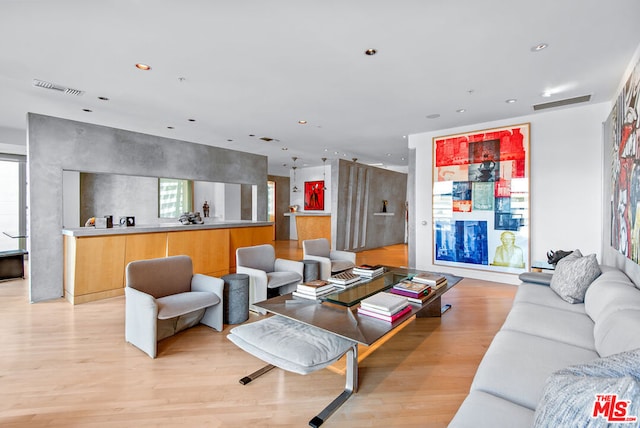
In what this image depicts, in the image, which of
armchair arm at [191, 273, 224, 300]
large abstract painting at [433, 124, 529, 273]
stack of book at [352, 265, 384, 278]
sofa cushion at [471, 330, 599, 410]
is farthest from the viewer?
large abstract painting at [433, 124, 529, 273]

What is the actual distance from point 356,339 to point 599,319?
1.59m

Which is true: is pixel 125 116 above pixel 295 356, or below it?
above

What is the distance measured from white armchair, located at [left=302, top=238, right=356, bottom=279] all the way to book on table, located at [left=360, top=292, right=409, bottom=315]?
190cm

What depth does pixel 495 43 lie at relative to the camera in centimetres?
280

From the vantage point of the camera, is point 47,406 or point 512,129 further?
point 512,129

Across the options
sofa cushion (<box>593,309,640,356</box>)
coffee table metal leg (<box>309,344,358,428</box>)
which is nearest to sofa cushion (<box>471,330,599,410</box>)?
sofa cushion (<box>593,309,640,356</box>)

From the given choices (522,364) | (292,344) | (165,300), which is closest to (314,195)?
(165,300)

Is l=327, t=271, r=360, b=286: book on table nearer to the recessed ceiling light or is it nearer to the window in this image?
the recessed ceiling light

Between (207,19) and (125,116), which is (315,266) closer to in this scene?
(207,19)

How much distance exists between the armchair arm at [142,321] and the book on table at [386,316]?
171 cm

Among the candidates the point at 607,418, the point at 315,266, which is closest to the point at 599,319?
the point at 607,418

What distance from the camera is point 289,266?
4082 mm

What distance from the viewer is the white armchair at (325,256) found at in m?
4.29

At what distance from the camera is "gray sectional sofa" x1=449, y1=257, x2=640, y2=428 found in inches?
35.1
